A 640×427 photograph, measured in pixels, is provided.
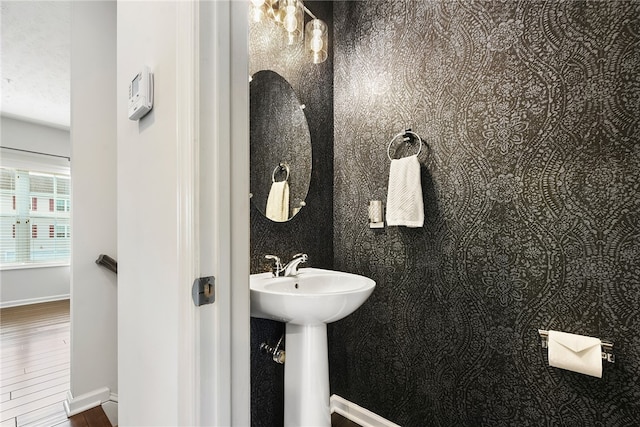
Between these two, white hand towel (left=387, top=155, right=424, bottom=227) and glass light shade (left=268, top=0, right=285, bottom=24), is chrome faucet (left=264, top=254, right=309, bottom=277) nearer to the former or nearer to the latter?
white hand towel (left=387, top=155, right=424, bottom=227)

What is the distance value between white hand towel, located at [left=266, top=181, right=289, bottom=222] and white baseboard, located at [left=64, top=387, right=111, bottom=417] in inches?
59.3

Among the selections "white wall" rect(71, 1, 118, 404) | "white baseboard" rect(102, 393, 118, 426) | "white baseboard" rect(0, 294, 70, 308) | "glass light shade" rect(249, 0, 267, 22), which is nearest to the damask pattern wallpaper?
"glass light shade" rect(249, 0, 267, 22)

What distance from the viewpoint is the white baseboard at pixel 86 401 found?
179 centimetres

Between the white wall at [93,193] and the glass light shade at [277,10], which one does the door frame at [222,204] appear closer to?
the glass light shade at [277,10]

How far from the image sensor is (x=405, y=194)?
150 cm

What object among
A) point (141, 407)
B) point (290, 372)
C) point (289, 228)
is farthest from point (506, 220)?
point (141, 407)

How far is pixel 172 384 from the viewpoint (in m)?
0.69

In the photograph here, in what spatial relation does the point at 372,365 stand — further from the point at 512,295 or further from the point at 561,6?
the point at 561,6

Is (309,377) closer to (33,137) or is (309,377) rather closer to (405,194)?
(405,194)

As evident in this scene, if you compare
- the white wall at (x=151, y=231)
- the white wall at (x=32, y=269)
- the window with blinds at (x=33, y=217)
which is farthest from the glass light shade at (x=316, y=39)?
the window with blinds at (x=33, y=217)

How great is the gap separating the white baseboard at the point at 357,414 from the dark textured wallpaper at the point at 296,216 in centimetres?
40

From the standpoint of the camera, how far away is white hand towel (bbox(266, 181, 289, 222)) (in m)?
1.57

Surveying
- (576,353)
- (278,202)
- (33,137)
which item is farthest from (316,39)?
(33,137)

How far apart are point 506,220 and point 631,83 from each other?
581 millimetres
